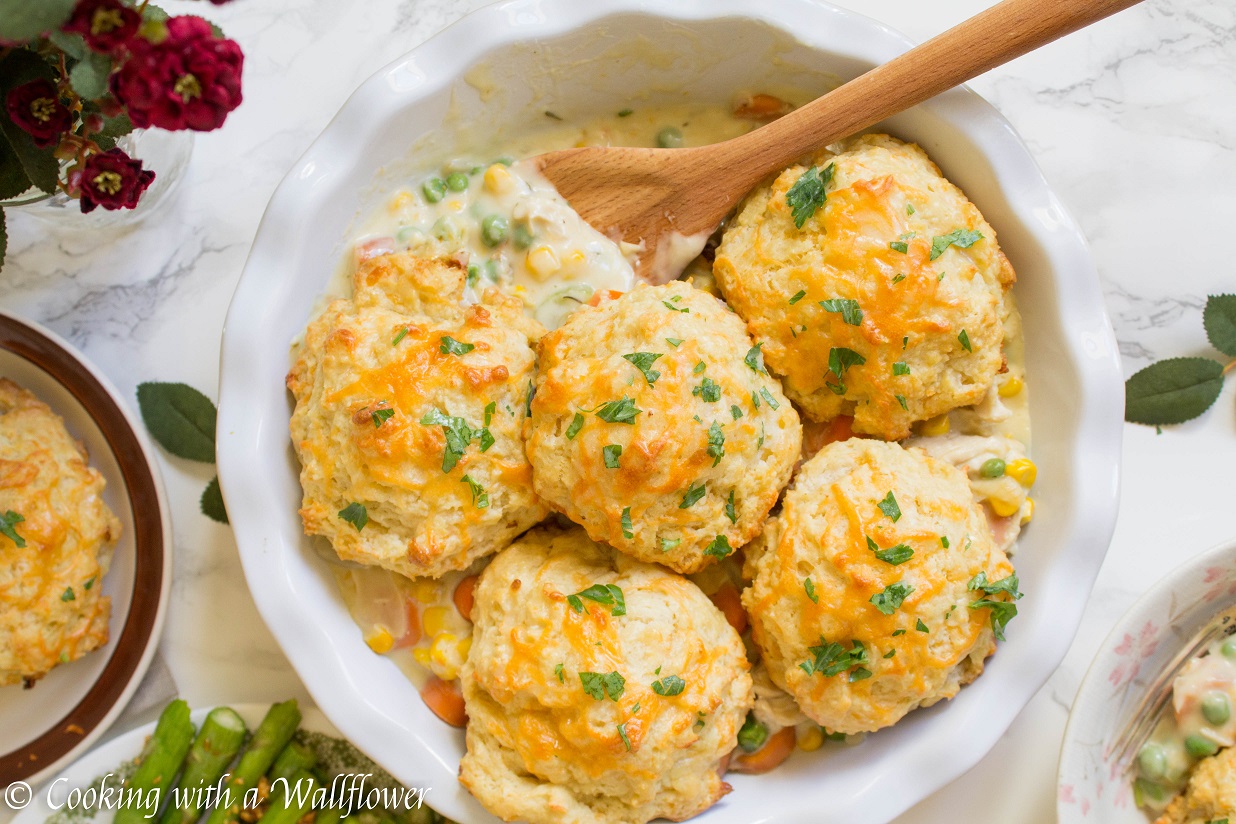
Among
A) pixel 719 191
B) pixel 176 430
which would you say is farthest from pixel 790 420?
pixel 176 430

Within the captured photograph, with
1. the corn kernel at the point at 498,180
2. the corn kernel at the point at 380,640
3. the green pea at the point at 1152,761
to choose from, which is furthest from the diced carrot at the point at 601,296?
the green pea at the point at 1152,761

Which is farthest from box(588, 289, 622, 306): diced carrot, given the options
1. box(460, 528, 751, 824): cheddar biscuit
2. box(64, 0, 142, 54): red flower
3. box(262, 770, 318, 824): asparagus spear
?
box(262, 770, 318, 824): asparagus spear

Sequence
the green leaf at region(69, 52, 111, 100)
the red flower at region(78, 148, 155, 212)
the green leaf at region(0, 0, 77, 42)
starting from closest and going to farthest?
the green leaf at region(0, 0, 77, 42) < the green leaf at region(69, 52, 111, 100) < the red flower at region(78, 148, 155, 212)

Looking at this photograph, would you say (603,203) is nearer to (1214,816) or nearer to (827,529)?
(827,529)

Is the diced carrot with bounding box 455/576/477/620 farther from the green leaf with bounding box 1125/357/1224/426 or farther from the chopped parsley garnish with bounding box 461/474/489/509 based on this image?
the green leaf with bounding box 1125/357/1224/426

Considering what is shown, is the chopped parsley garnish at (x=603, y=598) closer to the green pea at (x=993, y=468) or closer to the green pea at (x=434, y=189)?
the green pea at (x=993, y=468)

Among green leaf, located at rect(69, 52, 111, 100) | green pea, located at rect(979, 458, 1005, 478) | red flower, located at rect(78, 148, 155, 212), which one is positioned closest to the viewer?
green leaf, located at rect(69, 52, 111, 100)

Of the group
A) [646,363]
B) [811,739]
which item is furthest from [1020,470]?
[646,363]
